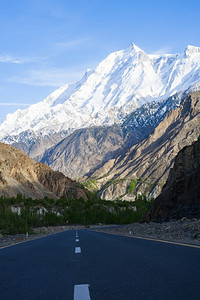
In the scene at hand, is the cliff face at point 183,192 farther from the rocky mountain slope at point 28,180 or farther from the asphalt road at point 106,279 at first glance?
the rocky mountain slope at point 28,180

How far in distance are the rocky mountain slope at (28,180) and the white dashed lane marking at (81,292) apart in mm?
104125

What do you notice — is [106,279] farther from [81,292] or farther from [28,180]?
[28,180]

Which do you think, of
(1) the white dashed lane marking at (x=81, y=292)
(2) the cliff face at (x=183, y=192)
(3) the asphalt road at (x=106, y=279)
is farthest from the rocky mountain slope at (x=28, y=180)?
(1) the white dashed lane marking at (x=81, y=292)

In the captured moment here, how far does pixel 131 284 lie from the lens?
588 centimetres

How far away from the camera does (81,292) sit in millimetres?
5410

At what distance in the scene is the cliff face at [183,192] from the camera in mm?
35547

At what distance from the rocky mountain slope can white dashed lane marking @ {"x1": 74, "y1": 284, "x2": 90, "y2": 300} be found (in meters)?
104

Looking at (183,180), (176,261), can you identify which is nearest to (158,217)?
(183,180)

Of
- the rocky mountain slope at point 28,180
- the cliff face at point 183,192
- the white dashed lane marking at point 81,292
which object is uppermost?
the rocky mountain slope at point 28,180

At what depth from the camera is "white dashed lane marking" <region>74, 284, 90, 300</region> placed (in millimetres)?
5109

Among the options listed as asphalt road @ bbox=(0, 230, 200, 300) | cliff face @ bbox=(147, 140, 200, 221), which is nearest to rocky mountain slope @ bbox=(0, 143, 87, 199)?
cliff face @ bbox=(147, 140, 200, 221)

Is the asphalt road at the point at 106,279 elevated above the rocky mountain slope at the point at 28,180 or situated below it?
below

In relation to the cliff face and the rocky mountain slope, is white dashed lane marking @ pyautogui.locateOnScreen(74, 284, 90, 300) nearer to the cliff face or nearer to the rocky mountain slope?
the cliff face

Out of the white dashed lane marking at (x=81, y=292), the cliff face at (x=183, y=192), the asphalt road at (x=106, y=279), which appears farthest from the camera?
the cliff face at (x=183, y=192)
